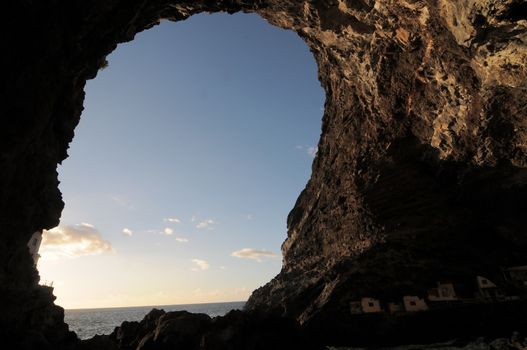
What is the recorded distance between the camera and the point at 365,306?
3856cm

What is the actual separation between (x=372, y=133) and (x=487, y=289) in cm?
2281

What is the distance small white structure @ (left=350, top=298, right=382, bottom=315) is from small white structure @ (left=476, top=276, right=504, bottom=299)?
10.9 metres

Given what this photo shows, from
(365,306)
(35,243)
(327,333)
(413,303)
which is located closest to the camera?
(35,243)

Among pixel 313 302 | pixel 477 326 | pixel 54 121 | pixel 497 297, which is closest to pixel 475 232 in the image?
pixel 497 297

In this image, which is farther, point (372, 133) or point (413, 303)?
point (372, 133)

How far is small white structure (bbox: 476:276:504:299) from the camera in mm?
36000

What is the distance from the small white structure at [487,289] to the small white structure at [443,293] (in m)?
2.66

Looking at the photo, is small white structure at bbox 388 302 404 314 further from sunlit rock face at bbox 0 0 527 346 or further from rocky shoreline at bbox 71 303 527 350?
sunlit rock face at bbox 0 0 527 346

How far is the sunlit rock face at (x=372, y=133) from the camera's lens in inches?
746

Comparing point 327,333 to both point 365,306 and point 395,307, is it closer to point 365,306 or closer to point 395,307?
point 365,306

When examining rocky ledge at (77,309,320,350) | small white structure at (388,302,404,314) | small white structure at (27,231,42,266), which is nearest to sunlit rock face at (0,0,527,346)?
small white structure at (388,302,404,314)

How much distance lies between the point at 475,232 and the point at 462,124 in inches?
543

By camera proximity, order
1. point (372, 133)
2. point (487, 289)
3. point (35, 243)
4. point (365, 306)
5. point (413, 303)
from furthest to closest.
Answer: point (372, 133)
point (365, 306)
point (413, 303)
point (487, 289)
point (35, 243)

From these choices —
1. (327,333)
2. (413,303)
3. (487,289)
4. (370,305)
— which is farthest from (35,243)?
(487,289)
